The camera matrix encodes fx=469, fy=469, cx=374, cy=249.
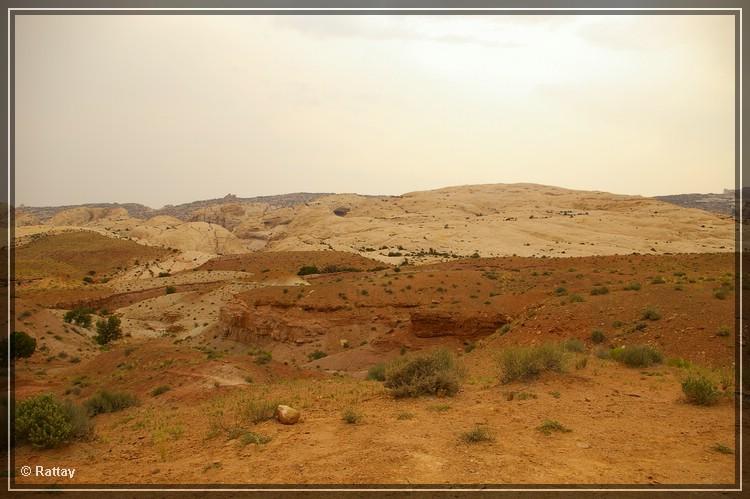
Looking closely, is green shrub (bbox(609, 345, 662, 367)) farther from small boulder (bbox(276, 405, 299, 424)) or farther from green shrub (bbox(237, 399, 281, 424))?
green shrub (bbox(237, 399, 281, 424))

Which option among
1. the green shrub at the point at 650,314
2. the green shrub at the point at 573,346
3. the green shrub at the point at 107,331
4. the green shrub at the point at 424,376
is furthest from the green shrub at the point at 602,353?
the green shrub at the point at 107,331

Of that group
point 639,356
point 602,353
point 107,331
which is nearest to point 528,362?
point 639,356

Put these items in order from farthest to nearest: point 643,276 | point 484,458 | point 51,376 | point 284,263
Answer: point 284,263
point 643,276
point 51,376
point 484,458

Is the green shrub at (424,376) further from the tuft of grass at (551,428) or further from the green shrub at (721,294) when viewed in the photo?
the green shrub at (721,294)

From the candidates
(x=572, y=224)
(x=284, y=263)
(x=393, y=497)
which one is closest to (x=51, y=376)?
(x=393, y=497)

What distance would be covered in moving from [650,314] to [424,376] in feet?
30.3

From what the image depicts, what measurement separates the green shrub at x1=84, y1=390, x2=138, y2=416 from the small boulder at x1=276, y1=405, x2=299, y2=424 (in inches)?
223

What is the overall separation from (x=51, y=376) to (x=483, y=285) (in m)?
21.0

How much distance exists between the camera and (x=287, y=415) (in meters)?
8.34

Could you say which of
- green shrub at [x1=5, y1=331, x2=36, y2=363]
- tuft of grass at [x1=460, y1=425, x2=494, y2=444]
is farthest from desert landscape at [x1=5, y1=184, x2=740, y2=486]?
green shrub at [x1=5, y1=331, x2=36, y2=363]

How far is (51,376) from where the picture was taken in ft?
61.1

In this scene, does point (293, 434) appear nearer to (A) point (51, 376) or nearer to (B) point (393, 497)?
(B) point (393, 497)

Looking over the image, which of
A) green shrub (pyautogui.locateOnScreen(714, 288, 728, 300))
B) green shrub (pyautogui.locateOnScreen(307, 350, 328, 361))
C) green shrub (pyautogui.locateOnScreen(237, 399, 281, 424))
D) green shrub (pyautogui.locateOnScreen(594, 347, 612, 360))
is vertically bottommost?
green shrub (pyautogui.locateOnScreen(307, 350, 328, 361))

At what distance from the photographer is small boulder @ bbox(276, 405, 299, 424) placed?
27.2ft
